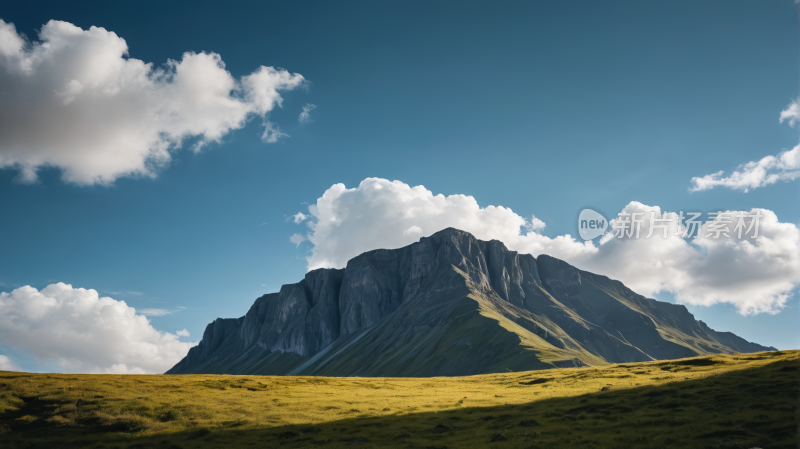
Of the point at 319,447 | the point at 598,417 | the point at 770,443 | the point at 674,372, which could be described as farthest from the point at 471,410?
the point at 674,372

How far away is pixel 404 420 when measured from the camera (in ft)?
148

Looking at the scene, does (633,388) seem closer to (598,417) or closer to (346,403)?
(598,417)

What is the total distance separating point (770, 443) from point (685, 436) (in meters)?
5.01

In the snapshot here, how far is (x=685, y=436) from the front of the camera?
110 ft

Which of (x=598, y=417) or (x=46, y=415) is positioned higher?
(x=46, y=415)

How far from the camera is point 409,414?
47906mm

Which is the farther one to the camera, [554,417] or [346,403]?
[346,403]

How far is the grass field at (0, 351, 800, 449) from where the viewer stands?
35.9 m

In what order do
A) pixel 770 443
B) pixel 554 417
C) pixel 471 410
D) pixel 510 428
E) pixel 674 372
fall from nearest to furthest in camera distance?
pixel 770 443 < pixel 510 428 < pixel 554 417 < pixel 471 410 < pixel 674 372

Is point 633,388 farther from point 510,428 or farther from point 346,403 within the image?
point 346,403

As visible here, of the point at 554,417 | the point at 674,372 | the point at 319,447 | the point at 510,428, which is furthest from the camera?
the point at 674,372

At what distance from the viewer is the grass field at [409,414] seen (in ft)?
118

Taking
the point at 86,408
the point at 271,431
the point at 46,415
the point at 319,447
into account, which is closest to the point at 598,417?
the point at 319,447

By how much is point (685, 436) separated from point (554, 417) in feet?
40.0
